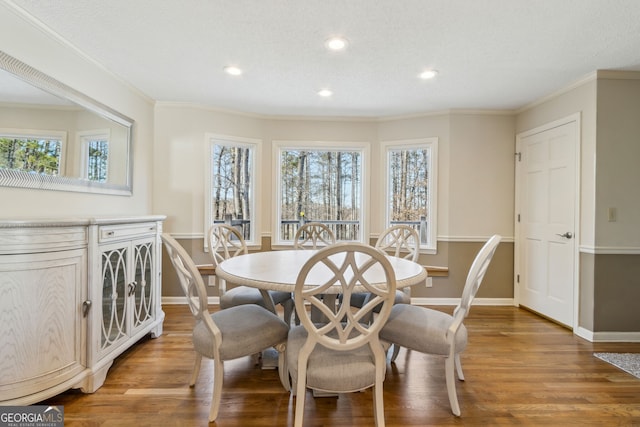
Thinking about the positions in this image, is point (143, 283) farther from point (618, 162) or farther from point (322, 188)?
point (618, 162)

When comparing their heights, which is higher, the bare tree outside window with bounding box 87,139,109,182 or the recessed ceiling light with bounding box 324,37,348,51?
the recessed ceiling light with bounding box 324,37,348,51

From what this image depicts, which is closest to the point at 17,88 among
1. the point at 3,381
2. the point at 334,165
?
the point at 3,381

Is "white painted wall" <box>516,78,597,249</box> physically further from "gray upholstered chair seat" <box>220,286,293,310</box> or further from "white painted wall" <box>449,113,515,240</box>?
"gray upholstered chair seat" <box>220,286,293,310</box>

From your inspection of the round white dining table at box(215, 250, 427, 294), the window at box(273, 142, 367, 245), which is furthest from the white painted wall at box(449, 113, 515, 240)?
the round white dining table at box(215, 250, 427, 294)

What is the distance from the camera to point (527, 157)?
3.55 m

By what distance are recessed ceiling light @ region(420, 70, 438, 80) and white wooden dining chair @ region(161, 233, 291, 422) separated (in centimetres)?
236

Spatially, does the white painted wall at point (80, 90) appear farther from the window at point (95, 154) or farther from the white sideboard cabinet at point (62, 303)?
the white sideboard cabinet at point (62, 303)

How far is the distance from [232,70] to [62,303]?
2094 mm

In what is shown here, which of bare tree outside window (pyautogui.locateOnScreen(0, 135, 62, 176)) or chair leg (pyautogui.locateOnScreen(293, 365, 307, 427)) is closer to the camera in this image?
chair leg (pyautogui.locateOnScreen(293, 365, 307, 427))

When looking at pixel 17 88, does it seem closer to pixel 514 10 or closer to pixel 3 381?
pixel 3 381

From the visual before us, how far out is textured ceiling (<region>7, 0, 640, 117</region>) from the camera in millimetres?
1856

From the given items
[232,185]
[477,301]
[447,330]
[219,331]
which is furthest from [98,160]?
[477,301]

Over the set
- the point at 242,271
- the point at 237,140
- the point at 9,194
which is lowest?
the point at 242,271

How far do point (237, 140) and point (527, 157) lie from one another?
341 cm
